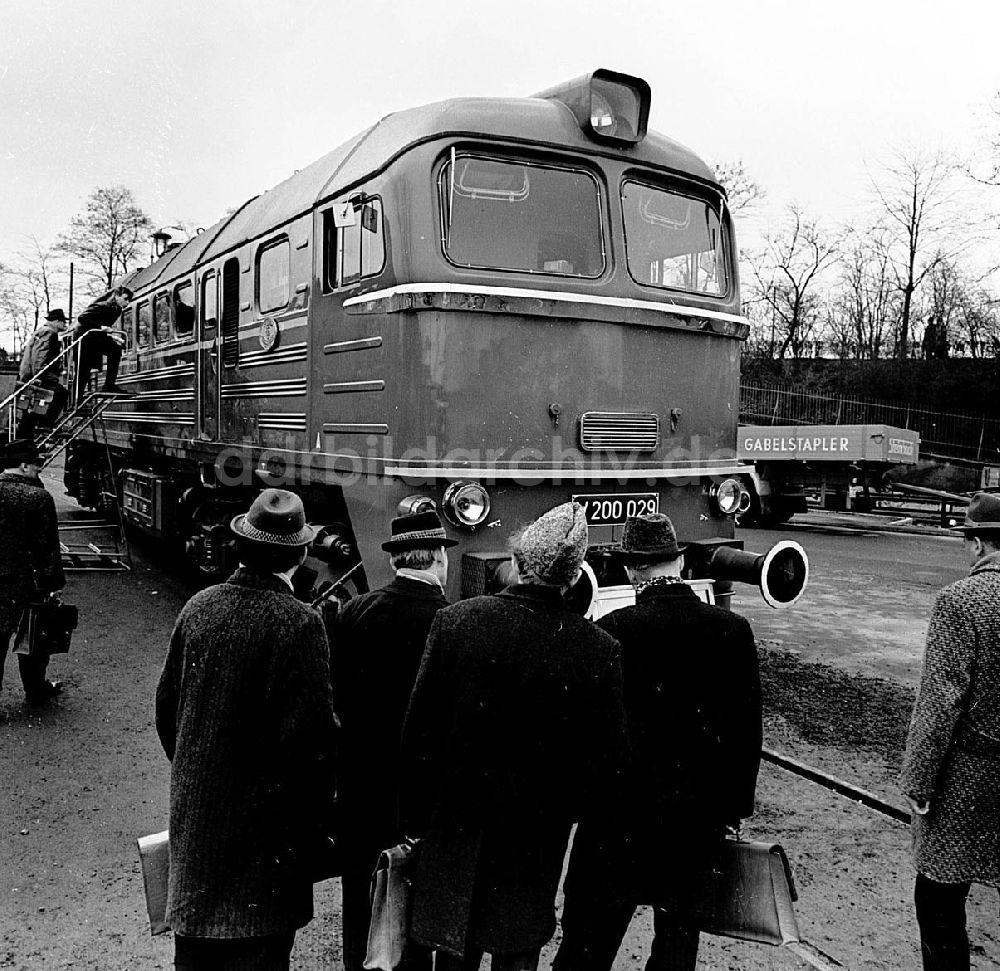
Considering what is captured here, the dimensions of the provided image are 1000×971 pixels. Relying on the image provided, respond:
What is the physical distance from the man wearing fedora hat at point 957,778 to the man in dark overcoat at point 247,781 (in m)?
1.91

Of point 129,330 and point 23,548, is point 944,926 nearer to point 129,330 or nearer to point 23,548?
point 23,548

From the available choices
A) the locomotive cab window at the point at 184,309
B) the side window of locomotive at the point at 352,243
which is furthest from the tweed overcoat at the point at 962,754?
the locomotive cab window at the point at 184,309

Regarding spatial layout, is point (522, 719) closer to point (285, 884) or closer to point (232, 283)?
point (285, 884)

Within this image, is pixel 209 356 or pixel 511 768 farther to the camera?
pixel 209 356

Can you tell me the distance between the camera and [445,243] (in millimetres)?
5906

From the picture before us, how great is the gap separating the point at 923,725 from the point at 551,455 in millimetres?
3288

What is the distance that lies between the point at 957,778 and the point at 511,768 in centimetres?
152

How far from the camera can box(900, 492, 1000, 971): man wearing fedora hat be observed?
310 centimetres

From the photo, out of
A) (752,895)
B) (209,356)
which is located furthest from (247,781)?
(209,356)

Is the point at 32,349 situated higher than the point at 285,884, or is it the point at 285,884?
the point at 32,349

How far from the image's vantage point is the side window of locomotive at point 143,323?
11.9 meters

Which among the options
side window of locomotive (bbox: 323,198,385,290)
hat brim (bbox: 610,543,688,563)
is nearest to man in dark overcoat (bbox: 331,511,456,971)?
hat brim (bbox: 610,543,688,563)

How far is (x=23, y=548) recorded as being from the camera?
6305 mm

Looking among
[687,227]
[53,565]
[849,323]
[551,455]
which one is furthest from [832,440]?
[849,323]
